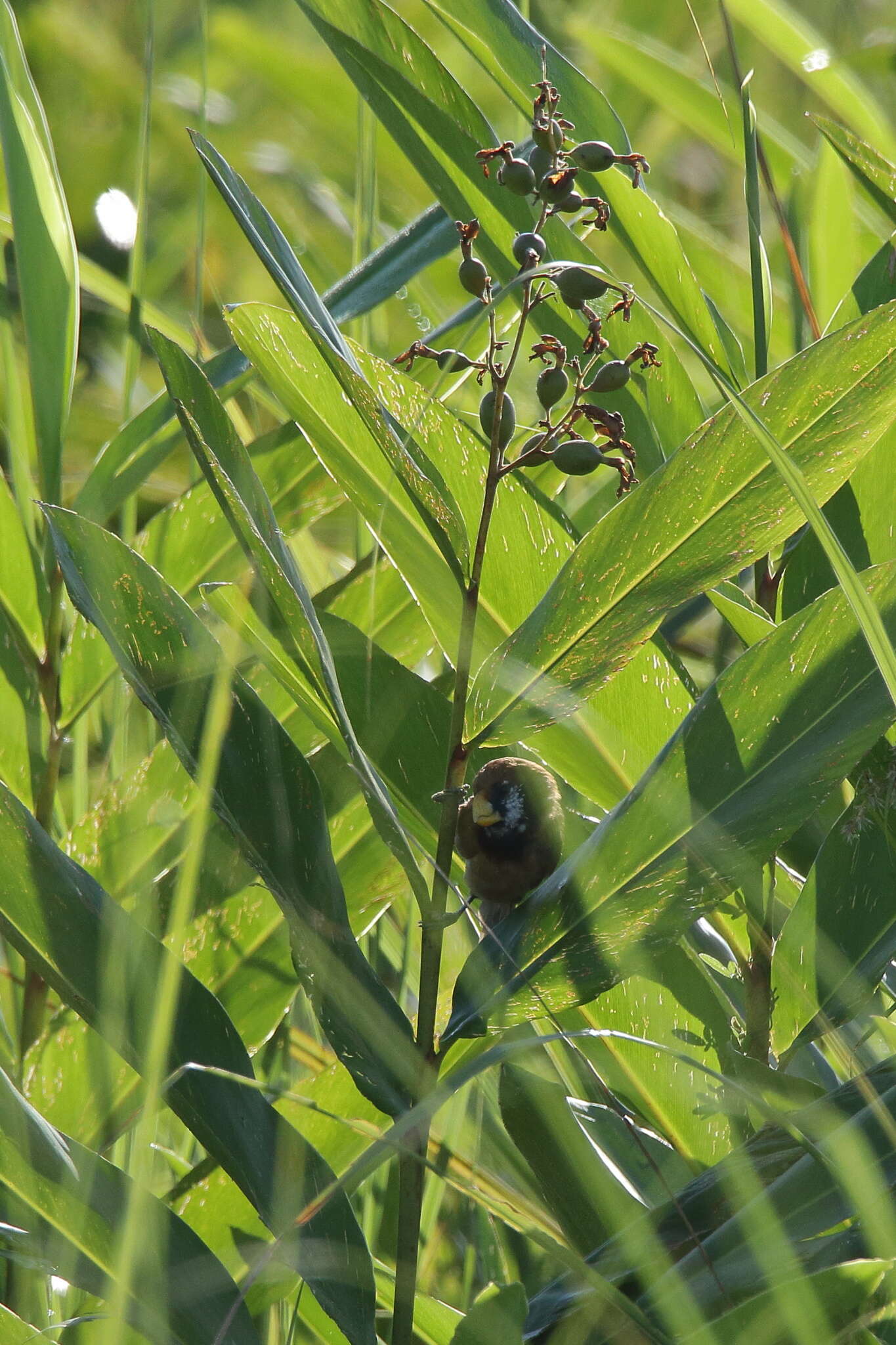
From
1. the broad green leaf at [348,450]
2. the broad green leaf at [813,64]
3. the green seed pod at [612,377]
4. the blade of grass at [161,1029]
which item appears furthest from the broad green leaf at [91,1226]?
the broad green leaf at [813,64]

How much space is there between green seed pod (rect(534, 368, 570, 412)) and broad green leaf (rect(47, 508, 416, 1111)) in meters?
0.17

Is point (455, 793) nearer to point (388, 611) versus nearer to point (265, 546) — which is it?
point (265, 546)

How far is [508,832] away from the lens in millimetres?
472

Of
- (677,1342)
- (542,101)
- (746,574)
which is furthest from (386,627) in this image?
(677,1342)

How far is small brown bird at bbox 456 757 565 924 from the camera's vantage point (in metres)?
0.47

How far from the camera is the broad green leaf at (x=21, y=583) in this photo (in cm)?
71

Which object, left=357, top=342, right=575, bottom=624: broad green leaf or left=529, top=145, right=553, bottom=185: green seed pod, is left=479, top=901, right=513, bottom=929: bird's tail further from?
left=529, top=145, right=553, bottom=185: green seed pod

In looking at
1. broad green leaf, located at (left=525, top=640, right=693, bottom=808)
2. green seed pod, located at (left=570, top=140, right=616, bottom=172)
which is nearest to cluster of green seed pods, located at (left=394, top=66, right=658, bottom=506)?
green seed pod, located at (left=570, top=140, right=616, bottom=172)

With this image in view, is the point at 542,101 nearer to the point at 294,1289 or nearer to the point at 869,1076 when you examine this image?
the point at 869,1076

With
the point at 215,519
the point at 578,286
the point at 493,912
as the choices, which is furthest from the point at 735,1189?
the point at 215,519

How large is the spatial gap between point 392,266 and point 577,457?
0.31 metres

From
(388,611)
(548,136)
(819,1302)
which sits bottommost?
(819,1302)

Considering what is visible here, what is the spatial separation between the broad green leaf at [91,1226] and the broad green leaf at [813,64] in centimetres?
78

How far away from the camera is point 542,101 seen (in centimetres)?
49
